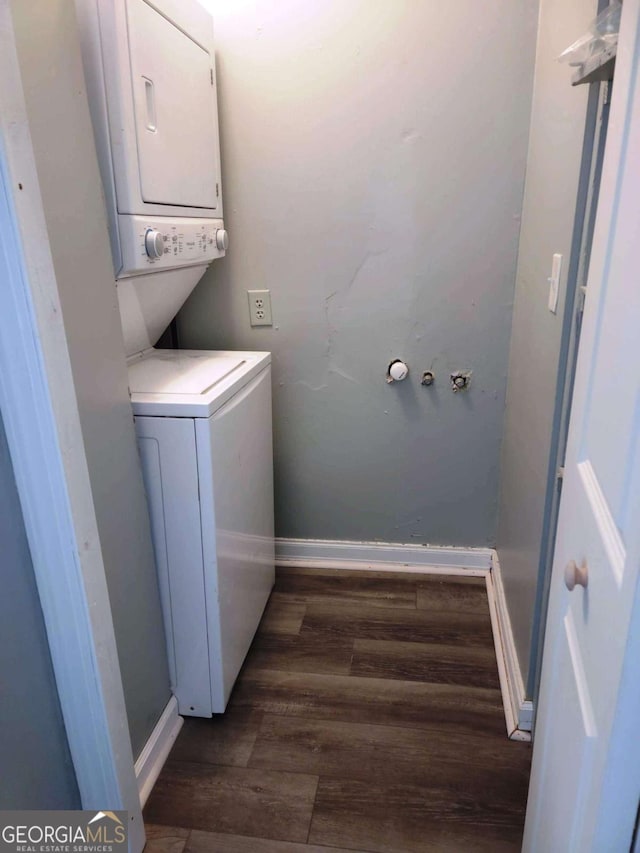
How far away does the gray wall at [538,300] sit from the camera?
132cm

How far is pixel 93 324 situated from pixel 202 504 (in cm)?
52

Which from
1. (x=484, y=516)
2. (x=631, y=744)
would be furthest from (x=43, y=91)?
(x=484, y=516)

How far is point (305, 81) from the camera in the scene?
1883 millimetres

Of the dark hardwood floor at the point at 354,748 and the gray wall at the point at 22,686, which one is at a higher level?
the gray wall at the point at 22,686

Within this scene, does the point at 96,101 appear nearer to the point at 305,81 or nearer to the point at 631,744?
the point at 305,81

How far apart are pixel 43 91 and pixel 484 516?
1894 millimetres

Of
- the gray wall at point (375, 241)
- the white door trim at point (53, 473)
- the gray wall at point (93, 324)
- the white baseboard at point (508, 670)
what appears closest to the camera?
the white door trim at point (53, 473)

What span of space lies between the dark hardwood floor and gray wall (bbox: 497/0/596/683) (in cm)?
25

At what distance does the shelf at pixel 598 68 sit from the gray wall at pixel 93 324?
36.5 inches

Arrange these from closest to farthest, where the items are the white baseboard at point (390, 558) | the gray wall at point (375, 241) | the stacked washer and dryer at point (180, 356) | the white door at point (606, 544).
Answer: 1. the white door at point (606, 544)
2. the stacked washer and dryer at point (180, 356)
3. the gray wall at point (375, 241)
4. the white baseboard at point (390, 558)

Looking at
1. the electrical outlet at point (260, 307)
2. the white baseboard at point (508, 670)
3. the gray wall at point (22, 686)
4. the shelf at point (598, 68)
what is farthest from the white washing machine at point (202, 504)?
the shelf at point (598, 68)

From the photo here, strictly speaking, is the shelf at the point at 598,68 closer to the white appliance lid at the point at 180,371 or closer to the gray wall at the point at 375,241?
the gray wall at the point at 375,241

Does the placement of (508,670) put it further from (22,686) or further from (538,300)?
(22,686)

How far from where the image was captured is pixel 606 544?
27.4 inches
